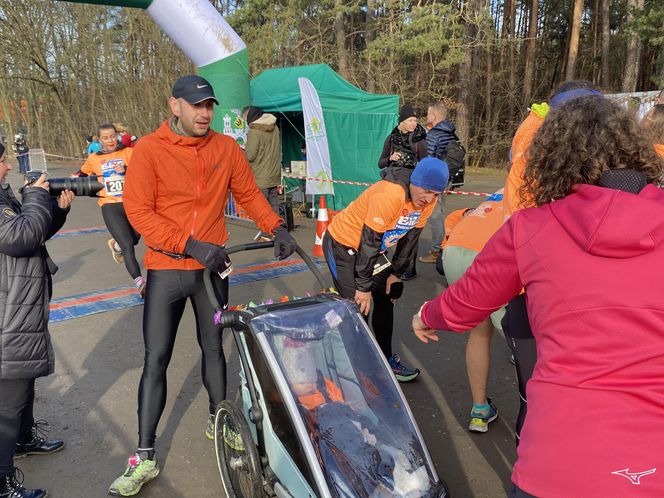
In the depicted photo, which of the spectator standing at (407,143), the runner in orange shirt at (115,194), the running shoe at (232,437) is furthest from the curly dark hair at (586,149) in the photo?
the spectator standing at (407,143)

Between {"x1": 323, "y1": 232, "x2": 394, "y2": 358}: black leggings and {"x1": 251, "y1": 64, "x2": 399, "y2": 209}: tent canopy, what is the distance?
709 centimetres

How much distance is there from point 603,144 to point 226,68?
29.2 ft

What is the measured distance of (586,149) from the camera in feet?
4.90

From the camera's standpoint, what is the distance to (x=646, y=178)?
4.86ft

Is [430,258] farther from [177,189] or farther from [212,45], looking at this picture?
[212,45]

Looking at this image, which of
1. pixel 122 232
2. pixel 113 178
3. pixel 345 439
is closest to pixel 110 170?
pixel 113 178

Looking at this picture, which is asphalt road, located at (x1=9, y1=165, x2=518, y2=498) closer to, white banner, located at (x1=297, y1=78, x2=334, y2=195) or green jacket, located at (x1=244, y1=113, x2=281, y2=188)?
green jacket, located at (x1=244, y1=113, x2=281, y2=188)

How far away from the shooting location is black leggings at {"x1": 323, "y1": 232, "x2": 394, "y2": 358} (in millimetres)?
3543

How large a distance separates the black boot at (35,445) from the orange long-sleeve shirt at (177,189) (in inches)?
51.4

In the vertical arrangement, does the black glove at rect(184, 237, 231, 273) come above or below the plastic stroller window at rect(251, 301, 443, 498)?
above

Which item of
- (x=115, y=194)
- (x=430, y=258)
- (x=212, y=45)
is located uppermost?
(x=212, y=45)

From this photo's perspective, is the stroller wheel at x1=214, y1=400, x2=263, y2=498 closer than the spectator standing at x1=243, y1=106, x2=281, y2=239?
Yes

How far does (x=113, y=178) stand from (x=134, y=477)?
399cm

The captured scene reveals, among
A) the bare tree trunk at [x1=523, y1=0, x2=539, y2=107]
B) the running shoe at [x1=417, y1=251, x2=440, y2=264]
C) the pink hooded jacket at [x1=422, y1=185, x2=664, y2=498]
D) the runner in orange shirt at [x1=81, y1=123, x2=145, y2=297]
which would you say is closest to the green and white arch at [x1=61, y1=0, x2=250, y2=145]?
the runner in orange shirt at [x1=81, y1=123, x2=145, y2=297]
